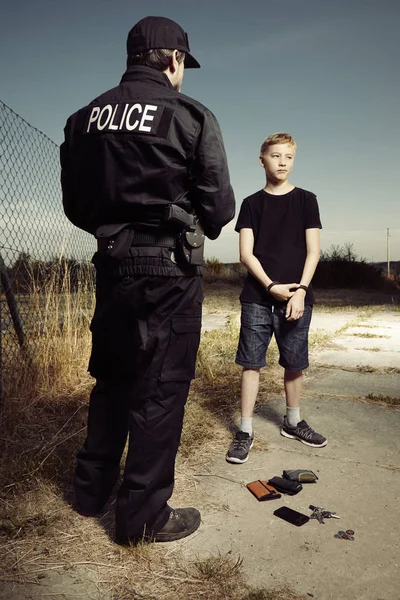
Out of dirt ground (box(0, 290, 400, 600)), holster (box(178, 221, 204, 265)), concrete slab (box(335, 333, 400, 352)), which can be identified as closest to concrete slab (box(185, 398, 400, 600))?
dirt ground (box(0, 290, 400, 600))

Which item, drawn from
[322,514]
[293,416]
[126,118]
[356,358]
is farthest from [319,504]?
[356,358]

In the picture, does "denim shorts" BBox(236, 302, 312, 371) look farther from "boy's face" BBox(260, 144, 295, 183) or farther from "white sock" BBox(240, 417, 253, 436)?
"boy's face" BBox(260, 144, 295, 183)

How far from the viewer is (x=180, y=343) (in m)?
1.98

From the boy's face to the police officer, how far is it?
0.95 meters

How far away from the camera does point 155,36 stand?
202 centimetres

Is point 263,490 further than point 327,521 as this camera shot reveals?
Yes

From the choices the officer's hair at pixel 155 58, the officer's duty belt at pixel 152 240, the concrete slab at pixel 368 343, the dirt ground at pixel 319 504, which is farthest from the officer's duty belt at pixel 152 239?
the concrete slab at pixel 368 343

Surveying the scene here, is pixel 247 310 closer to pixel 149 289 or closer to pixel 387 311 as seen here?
pixel 149 289

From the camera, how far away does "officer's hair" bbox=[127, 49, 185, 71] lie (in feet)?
6.71

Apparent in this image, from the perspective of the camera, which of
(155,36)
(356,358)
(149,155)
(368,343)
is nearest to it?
(149,155)

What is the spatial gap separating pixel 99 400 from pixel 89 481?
0.38 meters

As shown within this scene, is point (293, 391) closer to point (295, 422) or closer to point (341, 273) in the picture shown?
point (295, 422)

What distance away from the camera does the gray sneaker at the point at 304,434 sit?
305 centimetres

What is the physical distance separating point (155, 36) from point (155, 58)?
0.08 metres
